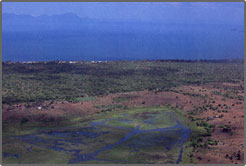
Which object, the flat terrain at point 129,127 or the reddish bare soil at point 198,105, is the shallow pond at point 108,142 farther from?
the reddish bare soil at point 198,105

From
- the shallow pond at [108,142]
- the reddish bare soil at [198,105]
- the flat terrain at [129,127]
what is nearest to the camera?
the shallow pond at [108,142]

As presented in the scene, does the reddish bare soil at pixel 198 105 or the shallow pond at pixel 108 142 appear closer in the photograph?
the shallow pond at pixel 108 142

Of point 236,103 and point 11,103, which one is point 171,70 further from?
point 11,103

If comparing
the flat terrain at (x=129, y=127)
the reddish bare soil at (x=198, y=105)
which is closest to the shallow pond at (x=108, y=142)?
the flat terrain at (x=129, y=127)

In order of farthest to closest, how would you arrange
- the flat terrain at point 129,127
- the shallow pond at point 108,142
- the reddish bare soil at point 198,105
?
1. the reddish bare soil at point 198,105
2. the flat terrain at point 129,127
3. the shallow pond at point 108,142

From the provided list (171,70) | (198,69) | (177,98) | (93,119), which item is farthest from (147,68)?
(93,119)

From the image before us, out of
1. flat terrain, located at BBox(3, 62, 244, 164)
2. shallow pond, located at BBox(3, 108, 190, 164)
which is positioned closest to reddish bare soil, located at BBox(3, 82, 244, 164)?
flat terrain, located at BBox(3, 62, 244, 164)

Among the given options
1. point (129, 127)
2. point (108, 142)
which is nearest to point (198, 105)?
point (129, 127)
